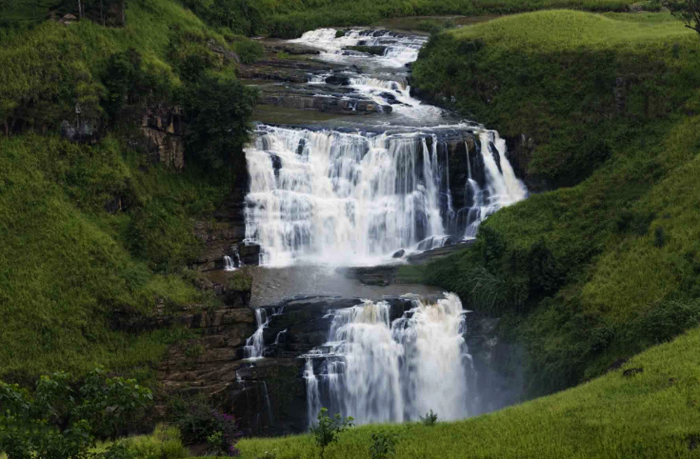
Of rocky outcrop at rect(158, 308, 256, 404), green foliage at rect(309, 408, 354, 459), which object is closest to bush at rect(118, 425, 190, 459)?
green foliage at rect(309, 408, 354, 459)

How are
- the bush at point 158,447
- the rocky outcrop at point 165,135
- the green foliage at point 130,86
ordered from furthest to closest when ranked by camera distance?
the rocky outcrop at point 165,135, the green foliage at point 130,86, the bush at point 158,447

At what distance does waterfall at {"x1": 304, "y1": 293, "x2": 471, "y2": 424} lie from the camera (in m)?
25.8

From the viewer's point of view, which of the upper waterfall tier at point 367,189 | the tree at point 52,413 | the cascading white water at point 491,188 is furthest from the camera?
the cascading white water at point 491,188

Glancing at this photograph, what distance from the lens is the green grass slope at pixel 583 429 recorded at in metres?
15.0

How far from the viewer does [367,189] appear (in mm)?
33344

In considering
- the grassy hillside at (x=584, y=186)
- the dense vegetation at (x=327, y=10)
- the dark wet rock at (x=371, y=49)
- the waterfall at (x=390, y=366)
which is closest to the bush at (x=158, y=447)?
the waterfall at (x=390, y=366)

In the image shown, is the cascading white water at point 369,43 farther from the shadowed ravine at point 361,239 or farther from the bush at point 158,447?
the bush at point 158,447

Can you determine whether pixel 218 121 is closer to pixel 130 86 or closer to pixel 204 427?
pixel 130 86

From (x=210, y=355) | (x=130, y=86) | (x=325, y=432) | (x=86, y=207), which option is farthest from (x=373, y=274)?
(x=325, y=432)

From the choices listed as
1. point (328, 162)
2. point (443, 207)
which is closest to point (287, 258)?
point (328, 162)

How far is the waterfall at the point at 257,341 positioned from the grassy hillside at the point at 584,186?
604 centimetres

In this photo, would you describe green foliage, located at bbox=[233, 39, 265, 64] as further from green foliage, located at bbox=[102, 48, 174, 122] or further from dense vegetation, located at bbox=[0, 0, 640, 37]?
green foliage, located at bbox=[102, 48, 174, 122]

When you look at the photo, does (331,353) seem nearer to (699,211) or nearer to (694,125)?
(699,211)

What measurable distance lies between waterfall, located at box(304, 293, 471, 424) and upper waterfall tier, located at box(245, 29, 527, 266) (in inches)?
221
